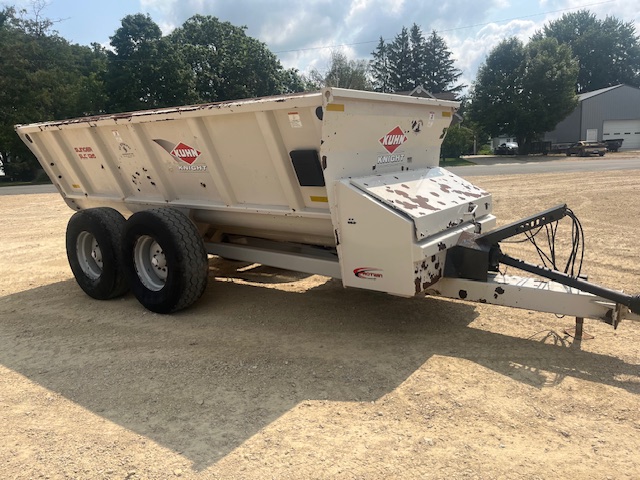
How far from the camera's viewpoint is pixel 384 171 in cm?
457

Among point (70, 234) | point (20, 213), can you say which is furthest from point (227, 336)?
point (20, 213)

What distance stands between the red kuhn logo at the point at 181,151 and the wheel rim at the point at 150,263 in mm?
885

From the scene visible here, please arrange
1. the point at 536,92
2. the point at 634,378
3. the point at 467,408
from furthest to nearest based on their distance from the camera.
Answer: the point at 536,92
the point at 634,378
the point at 467,408

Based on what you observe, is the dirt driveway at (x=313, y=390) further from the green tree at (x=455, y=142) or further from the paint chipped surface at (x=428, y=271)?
the green tree at (x=455, y=142)

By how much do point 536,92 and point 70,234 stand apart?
38.2 metres

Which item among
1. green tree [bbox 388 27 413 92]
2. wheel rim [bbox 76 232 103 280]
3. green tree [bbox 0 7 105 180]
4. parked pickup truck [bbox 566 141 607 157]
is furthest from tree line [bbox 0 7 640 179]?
wheel rim [bbox 76 232 103 280]

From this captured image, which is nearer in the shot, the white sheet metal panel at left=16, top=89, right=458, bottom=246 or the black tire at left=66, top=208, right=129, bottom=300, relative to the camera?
the white sheet metal panel at left=16, top=89, right=458, bottom=246

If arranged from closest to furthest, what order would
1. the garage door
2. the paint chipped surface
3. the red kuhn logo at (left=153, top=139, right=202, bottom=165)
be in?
the paint chipped surface → the red kuhn logo at (left=153, top=139, right=202, bottom=165) → the garage door

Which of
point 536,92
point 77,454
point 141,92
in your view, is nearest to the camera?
point 77,454

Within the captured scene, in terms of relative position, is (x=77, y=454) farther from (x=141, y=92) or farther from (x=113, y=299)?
(x=141, y=92)

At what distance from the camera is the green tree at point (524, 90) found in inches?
1449

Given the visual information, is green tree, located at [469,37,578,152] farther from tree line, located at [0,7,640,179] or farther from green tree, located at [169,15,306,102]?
green tree, located at [169,15,306,102]

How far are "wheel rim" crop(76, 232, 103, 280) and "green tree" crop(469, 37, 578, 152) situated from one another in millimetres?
37102

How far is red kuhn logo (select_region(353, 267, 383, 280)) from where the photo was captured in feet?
13.1
